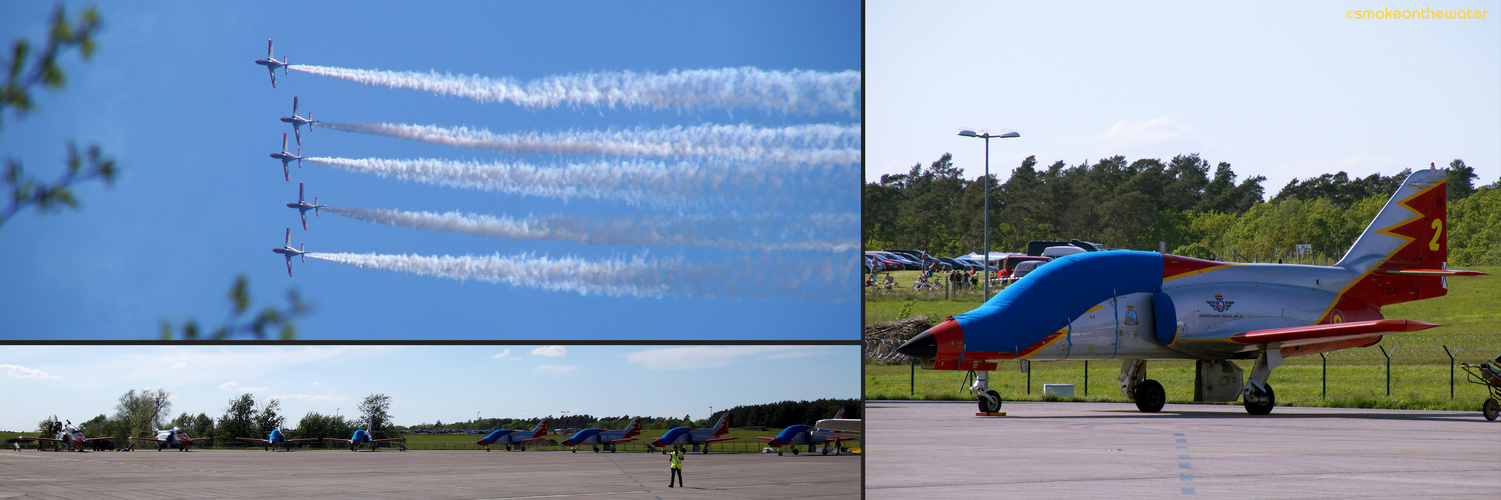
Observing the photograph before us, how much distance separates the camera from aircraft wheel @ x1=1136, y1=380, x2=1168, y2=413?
28.9m

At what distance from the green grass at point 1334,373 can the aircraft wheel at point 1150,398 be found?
25.9 feet

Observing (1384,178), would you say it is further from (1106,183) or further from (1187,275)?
(1187,275)

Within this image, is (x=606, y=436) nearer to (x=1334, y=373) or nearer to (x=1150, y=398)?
(x=1334, y=373)

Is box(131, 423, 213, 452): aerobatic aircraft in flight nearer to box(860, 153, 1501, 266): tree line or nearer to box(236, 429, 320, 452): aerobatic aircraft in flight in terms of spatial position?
box(236, 429, 320, 452): aerobatic aircraft in flight

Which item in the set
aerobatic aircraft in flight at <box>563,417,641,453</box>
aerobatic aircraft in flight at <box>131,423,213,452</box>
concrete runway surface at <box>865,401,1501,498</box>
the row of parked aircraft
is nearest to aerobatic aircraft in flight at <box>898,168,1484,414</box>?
concrete runway surface at <box>865,401,1501,498</box>

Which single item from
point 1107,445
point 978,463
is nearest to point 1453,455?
point 1107,445

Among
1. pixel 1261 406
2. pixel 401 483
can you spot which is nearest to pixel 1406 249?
pixel 1261 406

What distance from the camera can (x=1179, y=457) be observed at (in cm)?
1530

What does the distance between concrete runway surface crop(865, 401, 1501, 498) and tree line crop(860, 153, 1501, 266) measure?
215 feet

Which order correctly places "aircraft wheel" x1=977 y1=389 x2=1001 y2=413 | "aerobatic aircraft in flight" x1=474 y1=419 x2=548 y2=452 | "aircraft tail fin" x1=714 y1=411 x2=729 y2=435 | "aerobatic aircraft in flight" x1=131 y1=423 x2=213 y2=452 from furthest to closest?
1. "aerobatic aircraft in flight" x1=474 y1=419 x2=548 y2=452
2. "aerobatic aircraft in flight" x1=131 y1=423 x2=213 y2=452
3. "aircraft tail fin" x1=714 y1=411 x2=729 y2=435
4. "aircraft wheel" x1=977 y1=389 x2=1001 y2=413

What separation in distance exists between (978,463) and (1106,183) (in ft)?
299

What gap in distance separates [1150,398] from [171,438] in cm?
5552

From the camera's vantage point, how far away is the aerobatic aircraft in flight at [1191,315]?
26016 mm

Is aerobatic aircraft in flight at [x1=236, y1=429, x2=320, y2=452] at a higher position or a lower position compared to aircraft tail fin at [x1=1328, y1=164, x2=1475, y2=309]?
lower
